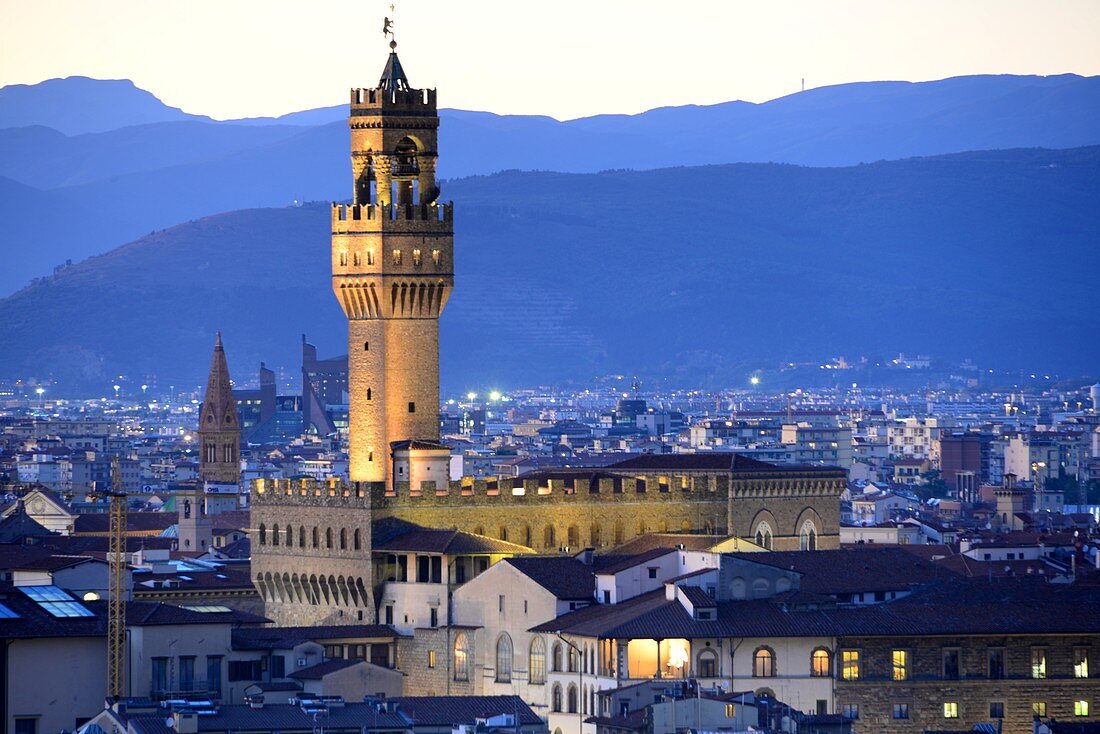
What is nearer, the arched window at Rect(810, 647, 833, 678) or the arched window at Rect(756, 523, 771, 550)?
the arched window at Rect(810, 647, 833, 678)

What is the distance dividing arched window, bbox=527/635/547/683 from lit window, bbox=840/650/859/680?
6.56 m

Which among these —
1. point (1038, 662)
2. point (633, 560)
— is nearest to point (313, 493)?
point (633, 560)

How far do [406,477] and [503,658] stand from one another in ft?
41.9

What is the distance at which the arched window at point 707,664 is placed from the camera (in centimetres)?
6956

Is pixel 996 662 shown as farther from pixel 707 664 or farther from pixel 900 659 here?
pixel 707 664

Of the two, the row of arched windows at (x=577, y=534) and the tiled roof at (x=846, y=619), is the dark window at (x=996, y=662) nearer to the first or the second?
the tiled roof at (x=846, y=619)

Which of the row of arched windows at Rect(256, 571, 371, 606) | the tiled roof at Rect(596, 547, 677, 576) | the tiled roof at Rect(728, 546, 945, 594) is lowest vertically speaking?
the row of arched windows at Rect(256, 571, 371, 606)

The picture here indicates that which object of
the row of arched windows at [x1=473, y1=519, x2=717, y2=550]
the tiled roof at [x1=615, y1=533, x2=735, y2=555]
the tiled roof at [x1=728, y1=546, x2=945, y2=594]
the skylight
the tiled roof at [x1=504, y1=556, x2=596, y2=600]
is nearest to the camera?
the skylight

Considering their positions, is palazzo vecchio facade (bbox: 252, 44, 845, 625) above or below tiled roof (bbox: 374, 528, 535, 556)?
above

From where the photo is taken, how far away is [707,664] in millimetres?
69812

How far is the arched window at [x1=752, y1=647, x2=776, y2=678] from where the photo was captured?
70188 mm

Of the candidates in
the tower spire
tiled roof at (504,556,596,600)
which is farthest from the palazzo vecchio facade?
the tower spire

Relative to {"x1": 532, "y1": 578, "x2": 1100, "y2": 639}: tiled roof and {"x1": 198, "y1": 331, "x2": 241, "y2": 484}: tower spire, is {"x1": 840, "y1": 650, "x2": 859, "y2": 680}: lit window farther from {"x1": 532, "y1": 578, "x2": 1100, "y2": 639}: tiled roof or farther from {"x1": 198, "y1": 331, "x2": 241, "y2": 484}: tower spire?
{"x1": 198, "y1": 331, "x2": 241, "y2": 484}: tower spire

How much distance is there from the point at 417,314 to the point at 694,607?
68.9 feet
